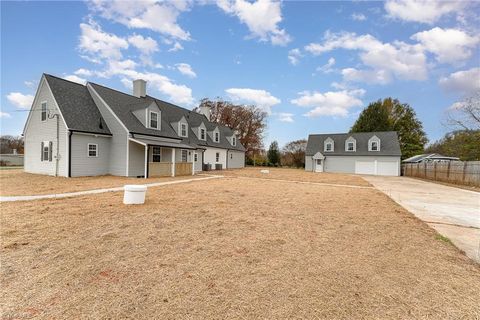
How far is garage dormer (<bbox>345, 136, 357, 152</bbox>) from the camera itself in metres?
33.1

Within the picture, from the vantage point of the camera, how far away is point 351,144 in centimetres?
3350

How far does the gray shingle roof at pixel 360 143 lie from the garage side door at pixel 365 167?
4.02ft

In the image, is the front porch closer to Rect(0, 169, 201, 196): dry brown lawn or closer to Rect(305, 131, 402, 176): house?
Rect(0, 169, 201, 196): dry brown lawn

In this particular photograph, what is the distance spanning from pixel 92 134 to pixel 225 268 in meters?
16.1

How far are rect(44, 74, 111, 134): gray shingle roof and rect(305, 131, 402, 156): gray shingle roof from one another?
93.0 ft

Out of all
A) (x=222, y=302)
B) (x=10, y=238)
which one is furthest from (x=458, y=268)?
(x=10, y=238)

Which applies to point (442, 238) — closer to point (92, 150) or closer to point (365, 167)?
point (92, 150)

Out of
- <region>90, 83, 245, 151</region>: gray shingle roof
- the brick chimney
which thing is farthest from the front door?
the brick chimney

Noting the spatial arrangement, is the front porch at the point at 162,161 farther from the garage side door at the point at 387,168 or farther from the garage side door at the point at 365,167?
the garage side door at the point at 387,168

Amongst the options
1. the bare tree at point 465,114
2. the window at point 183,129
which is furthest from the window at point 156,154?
the bare tree at point 465,114

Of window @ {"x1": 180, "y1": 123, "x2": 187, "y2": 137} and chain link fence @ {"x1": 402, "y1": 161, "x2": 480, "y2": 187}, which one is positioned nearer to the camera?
chain link fence @ {"x1": 402, "y1": 161, "x2": 480, "y2": 187}

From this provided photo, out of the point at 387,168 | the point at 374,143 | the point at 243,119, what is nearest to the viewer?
the point at 387,168

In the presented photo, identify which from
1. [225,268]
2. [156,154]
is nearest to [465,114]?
[156,154]

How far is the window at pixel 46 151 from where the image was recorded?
A: 51.5 feet
